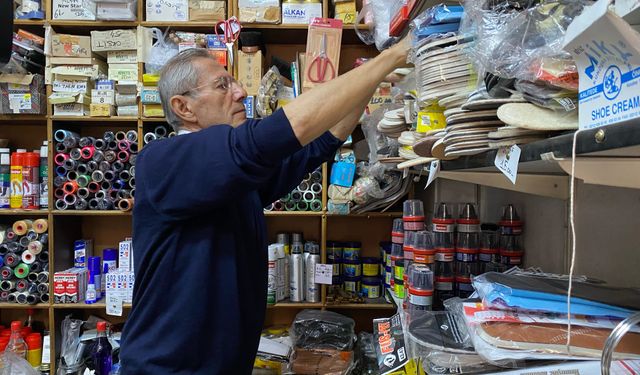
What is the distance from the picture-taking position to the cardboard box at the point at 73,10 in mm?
2371

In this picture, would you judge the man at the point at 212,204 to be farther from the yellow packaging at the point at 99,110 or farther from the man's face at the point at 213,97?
the yellow packaging at the point at 99,110

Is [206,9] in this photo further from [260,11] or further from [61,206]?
[61,206]

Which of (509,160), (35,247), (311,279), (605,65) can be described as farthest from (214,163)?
(35,247)

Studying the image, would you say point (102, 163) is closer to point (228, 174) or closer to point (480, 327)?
point (228, 174)

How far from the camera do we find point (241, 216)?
1.34 m

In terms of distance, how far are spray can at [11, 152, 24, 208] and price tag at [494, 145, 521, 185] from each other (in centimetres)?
257

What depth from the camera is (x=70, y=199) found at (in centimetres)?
237

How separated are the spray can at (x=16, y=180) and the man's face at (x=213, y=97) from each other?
5.37ft

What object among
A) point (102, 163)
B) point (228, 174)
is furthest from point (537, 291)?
point (102, 163)

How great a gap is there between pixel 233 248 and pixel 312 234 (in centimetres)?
149

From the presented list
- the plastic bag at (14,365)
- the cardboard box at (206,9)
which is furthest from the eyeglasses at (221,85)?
the plastic bag at (14,365)

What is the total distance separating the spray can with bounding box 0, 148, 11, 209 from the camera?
7.89 ft

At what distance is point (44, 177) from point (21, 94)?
460 mm

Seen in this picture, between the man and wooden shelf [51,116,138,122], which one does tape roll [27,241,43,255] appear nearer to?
wooden shelf [51,116,138,122]
